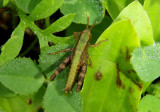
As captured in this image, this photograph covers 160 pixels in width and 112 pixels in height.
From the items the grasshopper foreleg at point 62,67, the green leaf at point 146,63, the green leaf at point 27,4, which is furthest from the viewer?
the green leaf at point 27,4

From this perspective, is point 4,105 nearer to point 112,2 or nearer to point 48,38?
point 48,38

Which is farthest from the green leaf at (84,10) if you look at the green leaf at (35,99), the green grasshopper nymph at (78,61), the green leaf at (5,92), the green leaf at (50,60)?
the green leaf at (5,92)

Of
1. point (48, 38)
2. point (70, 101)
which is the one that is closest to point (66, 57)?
point (48, 38)

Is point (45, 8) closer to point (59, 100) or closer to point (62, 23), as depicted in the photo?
point (62, 23)

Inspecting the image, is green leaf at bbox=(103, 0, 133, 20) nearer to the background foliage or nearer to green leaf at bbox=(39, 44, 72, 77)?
the background foliage

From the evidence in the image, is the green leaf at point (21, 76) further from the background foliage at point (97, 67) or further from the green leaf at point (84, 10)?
the green leaf at point (84, 10)

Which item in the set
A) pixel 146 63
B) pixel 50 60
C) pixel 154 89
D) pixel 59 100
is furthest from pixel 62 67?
pixel 154 89
